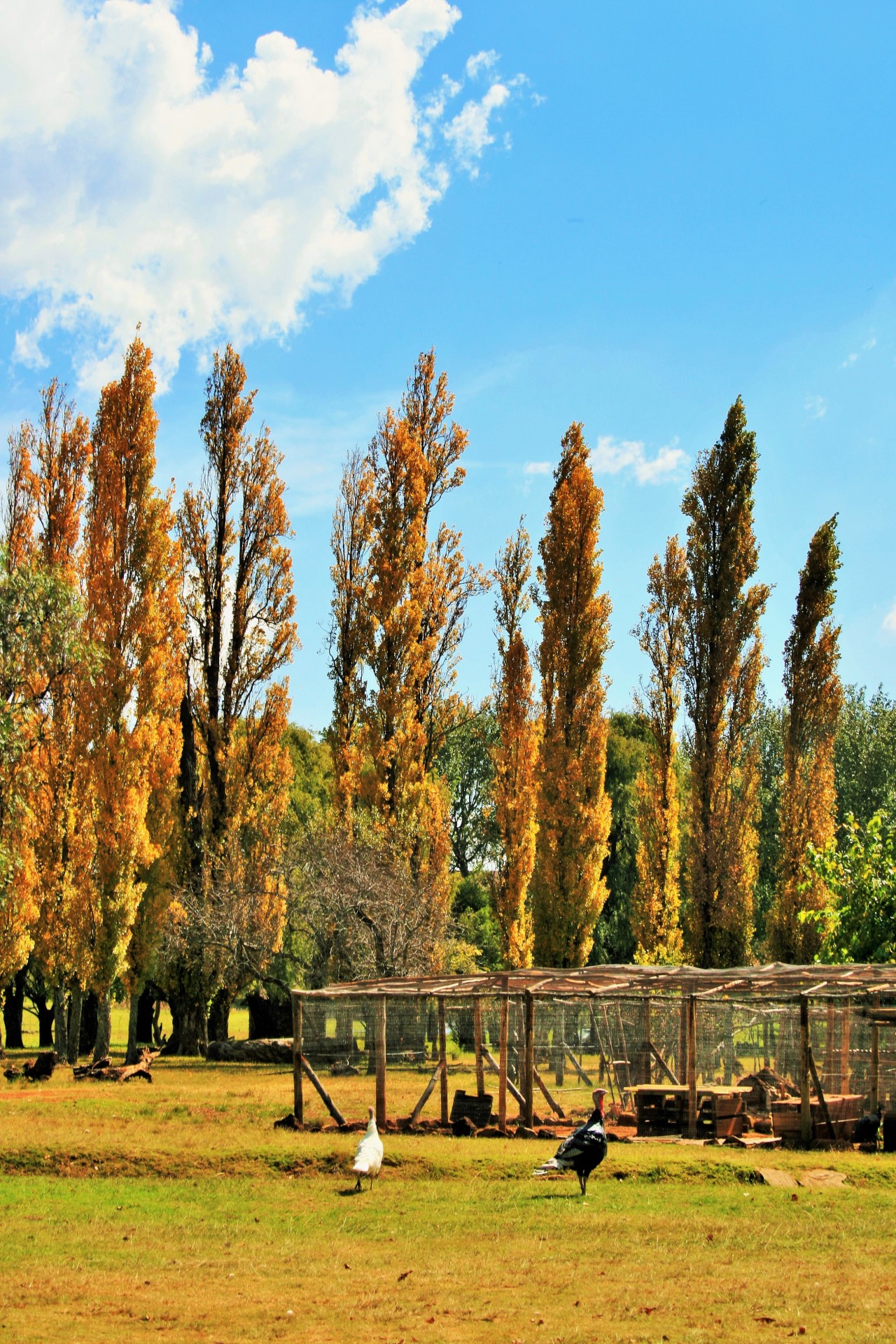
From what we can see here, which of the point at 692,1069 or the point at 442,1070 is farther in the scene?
the point at 442,1070

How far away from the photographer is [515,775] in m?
36.3

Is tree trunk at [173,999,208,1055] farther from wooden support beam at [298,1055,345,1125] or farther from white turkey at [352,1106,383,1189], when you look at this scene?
white turkey at [352,1106,383,1189]

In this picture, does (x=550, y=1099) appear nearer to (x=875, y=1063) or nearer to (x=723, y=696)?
(x=875, y=1063)

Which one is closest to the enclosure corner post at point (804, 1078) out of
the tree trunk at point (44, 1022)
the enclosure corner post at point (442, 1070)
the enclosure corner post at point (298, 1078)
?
the enclosure corner post at point (442, 1070)

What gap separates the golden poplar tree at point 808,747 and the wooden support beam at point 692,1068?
18242 mm

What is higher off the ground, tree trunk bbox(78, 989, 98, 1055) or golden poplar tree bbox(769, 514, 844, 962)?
golden poplar tree bbox(769, 514, 844, 962)

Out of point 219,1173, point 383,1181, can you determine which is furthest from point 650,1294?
point 219,1173

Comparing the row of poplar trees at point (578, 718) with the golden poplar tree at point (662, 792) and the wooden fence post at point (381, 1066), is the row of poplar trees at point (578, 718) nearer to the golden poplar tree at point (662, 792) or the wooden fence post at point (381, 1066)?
the golden poplar tree at point (662, 792)

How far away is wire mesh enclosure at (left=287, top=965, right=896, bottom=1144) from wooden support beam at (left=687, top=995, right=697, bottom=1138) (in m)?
0.02

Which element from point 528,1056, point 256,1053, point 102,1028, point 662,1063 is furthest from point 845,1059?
point 102,1028

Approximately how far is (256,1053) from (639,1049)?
44.3 ft

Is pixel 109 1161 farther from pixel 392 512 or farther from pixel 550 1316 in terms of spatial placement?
pixel 392 512

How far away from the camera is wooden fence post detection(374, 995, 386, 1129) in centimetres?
1844

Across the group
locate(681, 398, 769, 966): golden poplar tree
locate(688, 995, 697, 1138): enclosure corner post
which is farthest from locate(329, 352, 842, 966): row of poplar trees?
locate(688, 995, 697, 1138): enclosure corner post
